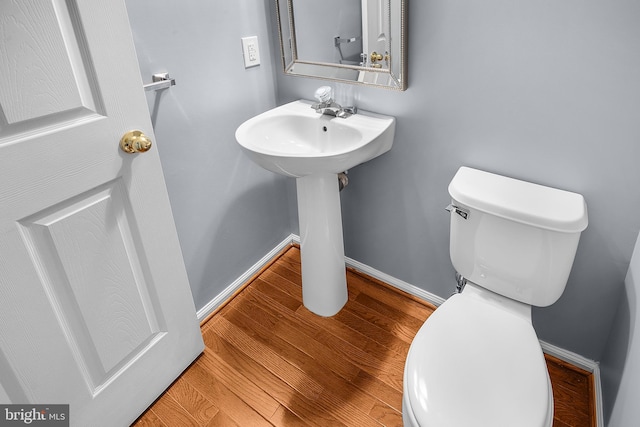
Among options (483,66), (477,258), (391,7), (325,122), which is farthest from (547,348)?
(391,7)

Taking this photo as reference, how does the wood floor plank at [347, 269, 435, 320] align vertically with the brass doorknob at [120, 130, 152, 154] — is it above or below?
below

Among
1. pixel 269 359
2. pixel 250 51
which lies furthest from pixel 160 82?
pixel 269 359

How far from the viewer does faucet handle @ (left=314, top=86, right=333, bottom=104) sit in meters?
1.48

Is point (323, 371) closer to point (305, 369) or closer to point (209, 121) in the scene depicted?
point (305, 369)

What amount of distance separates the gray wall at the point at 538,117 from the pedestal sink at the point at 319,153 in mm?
140

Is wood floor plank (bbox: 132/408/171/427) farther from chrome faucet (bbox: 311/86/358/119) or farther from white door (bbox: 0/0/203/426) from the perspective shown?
chrome faucet (bbox: 311/86/358/119)

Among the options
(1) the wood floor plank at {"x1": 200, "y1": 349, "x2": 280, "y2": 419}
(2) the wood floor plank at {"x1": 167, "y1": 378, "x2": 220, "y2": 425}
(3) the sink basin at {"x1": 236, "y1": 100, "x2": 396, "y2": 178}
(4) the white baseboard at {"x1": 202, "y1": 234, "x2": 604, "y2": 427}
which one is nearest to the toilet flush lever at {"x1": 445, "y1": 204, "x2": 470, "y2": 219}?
(3) the sink basin at {"x1": 236, "y1": 100, "x2": 396, "y2": 178}

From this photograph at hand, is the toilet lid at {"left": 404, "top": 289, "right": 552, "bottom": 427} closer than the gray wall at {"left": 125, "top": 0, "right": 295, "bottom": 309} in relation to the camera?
Yes

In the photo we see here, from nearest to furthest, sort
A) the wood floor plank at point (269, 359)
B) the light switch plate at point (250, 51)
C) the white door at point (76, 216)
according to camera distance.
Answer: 1. the white door at point (76, 216)
2. the wood floor plank at point (269, 359)
3. the light switch plate at point (250, 51)

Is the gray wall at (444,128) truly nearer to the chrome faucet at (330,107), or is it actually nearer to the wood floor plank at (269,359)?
the chrome faucet at (330,107)

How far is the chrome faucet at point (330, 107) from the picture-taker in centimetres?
149

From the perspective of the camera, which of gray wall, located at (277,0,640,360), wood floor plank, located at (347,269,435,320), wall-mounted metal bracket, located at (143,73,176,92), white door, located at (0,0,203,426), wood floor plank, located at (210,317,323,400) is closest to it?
white door, located at (0,0,203,426)

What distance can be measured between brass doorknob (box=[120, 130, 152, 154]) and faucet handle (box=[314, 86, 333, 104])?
658 millimetres

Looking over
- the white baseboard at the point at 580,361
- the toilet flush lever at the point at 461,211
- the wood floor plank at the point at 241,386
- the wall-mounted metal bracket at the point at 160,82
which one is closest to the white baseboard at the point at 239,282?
the wood floor plank at the point at 241,386
